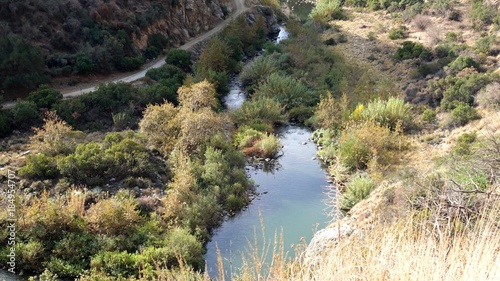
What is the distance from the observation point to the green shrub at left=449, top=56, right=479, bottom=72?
30.1 meters

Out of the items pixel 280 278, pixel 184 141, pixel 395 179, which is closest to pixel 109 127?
pixel 184 141

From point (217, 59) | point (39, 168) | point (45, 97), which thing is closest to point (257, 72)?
point (217, 59)

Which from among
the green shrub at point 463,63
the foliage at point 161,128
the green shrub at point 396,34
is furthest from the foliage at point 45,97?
the green shrub at point 396,34

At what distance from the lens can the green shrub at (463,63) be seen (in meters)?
30.1

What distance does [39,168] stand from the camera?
18.8 meters

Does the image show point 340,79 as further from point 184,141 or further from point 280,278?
point 280,278

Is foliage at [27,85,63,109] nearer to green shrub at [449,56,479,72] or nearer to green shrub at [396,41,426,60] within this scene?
green shrub at [449,56,479,72]

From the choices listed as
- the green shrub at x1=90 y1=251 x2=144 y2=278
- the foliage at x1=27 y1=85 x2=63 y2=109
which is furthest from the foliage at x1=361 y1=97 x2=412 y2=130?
the foliage at x1=27 y1=85 x2=63 y2=109

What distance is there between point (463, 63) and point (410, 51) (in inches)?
257

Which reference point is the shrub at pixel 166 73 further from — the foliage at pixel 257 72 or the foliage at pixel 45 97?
the foliage at pixel 45 97

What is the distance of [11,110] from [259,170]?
13081mm

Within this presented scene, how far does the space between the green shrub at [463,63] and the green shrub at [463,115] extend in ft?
21.0

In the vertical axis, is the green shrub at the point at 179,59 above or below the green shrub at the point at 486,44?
above

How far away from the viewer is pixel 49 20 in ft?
107
